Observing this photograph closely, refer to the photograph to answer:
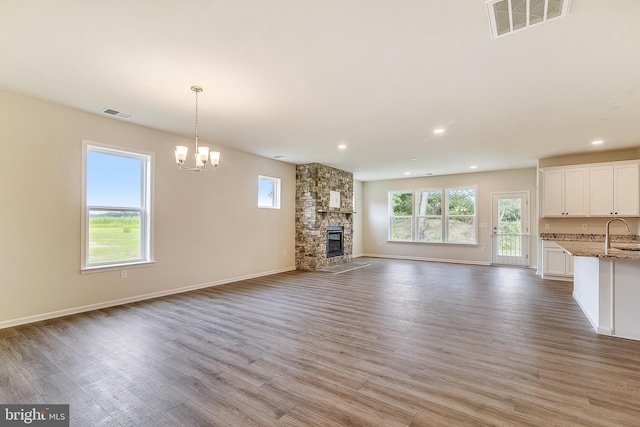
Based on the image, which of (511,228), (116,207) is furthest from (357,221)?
(116,207)

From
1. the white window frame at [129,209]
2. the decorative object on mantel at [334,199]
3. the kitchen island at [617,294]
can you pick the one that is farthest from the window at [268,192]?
the kitchen island at [617,294]

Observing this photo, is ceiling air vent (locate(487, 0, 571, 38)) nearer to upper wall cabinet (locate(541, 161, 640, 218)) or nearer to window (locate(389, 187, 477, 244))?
upper wall cabinet (locate(541, 161, 640, 218))

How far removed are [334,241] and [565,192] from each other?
5.60 metres

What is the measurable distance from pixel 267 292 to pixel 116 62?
3.88 meters

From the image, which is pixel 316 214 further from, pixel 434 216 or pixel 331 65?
pixel 331 65

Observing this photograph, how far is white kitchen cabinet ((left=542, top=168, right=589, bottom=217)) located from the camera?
620 centimetres

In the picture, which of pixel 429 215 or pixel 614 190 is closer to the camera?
pixel 614 190

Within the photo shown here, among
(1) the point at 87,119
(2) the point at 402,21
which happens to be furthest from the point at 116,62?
(2) the point at 402,21

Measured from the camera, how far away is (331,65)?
9.40 feet

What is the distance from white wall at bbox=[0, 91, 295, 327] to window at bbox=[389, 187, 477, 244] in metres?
5.80

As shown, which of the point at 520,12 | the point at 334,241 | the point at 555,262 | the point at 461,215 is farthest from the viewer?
the point at 461,215

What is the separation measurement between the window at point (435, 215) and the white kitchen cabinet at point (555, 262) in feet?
7.51

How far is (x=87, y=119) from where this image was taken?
418 centimetres

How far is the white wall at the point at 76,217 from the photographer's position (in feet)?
11.7
